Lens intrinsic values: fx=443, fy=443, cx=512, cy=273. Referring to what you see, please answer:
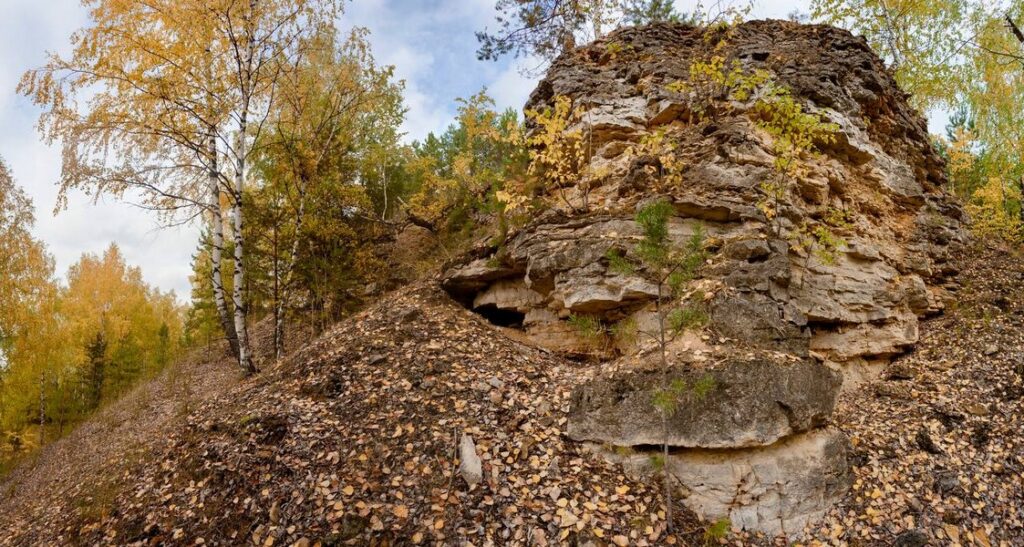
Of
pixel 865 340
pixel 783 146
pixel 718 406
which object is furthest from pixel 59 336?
pixel 865 340

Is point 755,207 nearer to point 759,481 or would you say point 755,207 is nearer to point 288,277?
point 759,481

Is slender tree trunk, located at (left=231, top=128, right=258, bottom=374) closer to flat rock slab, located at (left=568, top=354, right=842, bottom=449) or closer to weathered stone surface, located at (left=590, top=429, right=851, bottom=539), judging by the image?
flat rock slab, located at (left=568, top=354, right=842, bottom=449)

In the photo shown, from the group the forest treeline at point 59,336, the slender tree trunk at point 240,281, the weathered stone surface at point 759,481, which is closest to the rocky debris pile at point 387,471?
the weathered stone surface at point 759,481

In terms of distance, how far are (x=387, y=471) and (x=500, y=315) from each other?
4.12 meters

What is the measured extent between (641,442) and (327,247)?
8.08m

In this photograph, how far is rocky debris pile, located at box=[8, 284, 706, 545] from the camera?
4.12 meters

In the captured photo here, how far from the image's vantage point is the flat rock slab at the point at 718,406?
14.9 ft

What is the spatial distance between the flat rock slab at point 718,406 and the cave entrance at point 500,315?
3162 millimetres

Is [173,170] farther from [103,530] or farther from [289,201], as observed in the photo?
[103,530]

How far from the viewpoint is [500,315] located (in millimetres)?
8383

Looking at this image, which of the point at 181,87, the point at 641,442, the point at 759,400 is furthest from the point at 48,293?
the point at 759,400

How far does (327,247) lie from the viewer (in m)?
10.1

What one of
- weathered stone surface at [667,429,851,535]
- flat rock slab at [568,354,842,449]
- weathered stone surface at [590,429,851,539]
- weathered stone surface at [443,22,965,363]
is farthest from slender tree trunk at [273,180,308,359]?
weathered stone surface at [667,429,851,535]

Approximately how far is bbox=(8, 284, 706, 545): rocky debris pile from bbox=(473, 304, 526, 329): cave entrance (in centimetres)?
170
